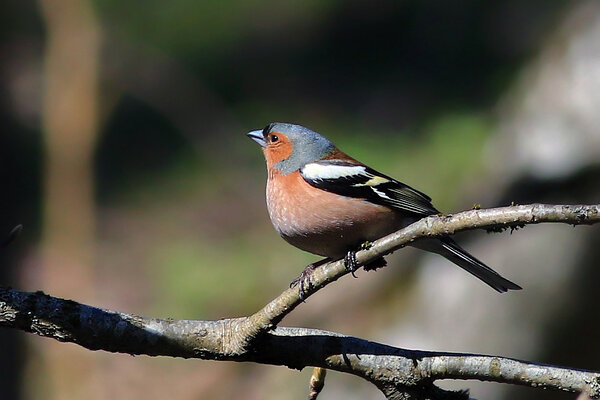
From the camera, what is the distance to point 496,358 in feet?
10.4

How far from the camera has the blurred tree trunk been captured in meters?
8.86

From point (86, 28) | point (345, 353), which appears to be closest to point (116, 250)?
point (86, 28)

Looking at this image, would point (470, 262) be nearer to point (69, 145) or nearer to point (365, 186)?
point (365, 186)

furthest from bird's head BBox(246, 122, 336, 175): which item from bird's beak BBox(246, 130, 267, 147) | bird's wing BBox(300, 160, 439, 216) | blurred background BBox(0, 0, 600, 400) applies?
blurred background BBox(0, 0, 600, 400)

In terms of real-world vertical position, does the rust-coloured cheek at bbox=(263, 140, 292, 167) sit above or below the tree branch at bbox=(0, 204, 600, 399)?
above

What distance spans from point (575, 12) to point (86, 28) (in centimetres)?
576

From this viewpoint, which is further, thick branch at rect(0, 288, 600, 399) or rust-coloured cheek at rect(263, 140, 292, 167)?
rust-coloured cheek at rect(263, 140, 292, 167)

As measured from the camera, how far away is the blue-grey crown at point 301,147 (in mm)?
4969

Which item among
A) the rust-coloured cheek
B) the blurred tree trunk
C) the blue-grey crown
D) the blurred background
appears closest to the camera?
the blue-grey crown

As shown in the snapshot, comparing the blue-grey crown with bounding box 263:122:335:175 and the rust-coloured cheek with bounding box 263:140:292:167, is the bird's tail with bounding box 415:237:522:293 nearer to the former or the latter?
the blue-grey crown with bounding box 263:122:335:175

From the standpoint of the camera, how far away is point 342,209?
14.2 feet

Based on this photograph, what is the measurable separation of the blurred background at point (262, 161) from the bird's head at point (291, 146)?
2021mm

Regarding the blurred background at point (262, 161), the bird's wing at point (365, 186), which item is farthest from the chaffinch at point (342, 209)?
the blurred background at point (262, 161)

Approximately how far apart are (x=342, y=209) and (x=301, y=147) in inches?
39.1
